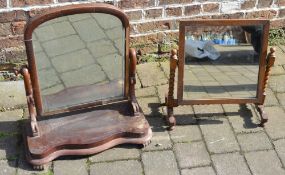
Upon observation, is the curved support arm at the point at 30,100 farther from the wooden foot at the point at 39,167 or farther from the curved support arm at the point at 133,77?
the curved support arm at the point at 133,77

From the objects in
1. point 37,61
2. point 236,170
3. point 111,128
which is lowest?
point 236,170

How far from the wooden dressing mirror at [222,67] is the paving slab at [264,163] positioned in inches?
12.0

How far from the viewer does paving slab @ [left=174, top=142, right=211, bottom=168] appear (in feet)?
10.3

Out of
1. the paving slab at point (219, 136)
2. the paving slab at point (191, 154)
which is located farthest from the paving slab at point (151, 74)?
the paving slab at point (191, 154)

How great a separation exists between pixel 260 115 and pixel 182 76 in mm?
686

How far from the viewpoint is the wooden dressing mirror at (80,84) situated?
2.93m

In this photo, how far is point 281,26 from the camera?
4.32 meters

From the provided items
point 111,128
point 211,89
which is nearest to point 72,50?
point 111,128

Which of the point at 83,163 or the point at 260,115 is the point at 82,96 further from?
the point at 260,115

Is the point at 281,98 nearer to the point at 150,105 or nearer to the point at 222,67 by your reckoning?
the point at 222,67

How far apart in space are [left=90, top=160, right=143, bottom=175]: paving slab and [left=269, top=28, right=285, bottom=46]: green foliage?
1.94 m

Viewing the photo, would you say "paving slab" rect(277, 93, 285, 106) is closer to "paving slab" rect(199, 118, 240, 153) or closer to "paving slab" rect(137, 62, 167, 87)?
"paving slab" rect(199, 118, 240, 153)

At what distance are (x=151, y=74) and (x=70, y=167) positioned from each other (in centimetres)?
119

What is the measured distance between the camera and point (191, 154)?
3221 mm
